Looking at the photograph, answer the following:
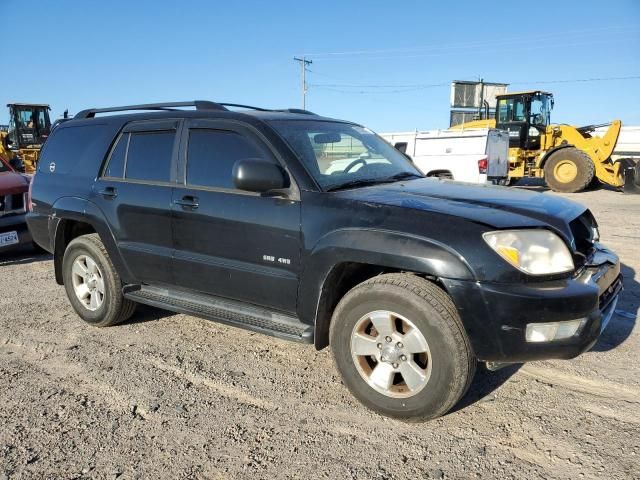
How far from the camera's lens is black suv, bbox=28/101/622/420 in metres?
2.72

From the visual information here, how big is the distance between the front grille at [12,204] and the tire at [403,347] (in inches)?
233

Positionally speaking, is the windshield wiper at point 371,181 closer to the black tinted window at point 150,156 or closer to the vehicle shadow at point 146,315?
the black tinted window at point 150,156

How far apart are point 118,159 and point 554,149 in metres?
15.6

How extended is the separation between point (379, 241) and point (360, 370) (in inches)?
31.4

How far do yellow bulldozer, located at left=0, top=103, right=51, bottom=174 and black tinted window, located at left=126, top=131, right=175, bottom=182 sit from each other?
2040cm

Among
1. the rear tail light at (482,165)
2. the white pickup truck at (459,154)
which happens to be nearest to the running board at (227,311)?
the white pickup truck at (459,154)

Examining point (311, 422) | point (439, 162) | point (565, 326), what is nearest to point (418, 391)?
point (311, 422)

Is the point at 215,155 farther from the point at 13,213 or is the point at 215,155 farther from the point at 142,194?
the point at 13,213

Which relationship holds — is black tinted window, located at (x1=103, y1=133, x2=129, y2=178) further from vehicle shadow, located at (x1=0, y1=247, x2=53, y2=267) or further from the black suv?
vehicle shadow, located at (x1=0, y1=247, x2=53, y2=267)

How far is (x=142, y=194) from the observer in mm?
4035

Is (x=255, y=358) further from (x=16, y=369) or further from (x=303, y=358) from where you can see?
(x=16, y=369)

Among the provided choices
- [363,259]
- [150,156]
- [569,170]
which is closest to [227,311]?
[363,259]

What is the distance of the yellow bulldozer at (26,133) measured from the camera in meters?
22.1

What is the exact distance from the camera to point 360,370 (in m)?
3.07
